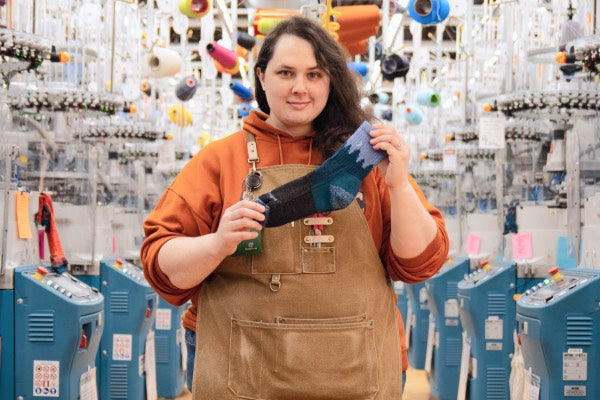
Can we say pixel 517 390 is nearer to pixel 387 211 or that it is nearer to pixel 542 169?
pixel 542 169

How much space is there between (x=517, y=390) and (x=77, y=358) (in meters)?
2.67

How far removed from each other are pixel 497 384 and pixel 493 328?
46 cm

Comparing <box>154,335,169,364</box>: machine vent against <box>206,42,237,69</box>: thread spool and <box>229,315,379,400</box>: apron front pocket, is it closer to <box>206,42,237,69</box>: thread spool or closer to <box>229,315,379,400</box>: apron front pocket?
<box>206,42,237,69</box>: thread spool

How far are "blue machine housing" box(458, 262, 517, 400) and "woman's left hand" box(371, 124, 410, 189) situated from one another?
4.65 meters

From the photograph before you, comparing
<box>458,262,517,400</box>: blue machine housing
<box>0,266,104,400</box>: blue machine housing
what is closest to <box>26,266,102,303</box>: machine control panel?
<box>0,266,104,400</box>: blue machine housing

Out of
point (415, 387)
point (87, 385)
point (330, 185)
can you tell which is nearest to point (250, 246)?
point (330, 185)

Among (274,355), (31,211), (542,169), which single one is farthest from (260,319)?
(542,169)

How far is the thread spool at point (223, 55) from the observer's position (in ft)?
22.0

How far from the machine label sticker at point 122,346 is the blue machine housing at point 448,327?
2878mm

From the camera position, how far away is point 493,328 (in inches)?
263

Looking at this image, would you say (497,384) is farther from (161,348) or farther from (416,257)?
(416,257)

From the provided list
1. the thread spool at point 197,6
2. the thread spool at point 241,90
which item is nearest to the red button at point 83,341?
the thread spool at point 197,6

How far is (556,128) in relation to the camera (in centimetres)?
582

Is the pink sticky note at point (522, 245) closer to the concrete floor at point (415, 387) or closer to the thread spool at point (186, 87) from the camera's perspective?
the concrete floor at point (415, 387)
